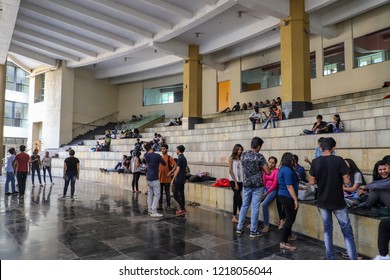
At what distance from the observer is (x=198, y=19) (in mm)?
12750

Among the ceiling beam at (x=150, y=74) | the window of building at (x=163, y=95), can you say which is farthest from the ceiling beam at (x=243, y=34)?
the window of building at (x=163, y=95)

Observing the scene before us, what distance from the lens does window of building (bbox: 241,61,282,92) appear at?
16906mm

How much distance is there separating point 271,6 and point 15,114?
2349 cm

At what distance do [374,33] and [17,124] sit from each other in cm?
2650

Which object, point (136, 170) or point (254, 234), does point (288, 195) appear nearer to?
point (254, 234)

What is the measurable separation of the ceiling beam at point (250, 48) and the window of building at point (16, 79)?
57.8 ft

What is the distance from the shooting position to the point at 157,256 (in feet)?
13.4

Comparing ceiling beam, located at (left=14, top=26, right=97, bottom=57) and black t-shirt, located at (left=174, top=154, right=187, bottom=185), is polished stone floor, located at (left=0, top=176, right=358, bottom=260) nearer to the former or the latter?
black t-shirt, located at (left=174, top=154, right=187, bottom=185)

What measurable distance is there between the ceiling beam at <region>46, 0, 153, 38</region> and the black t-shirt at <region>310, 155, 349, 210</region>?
12.9 metres

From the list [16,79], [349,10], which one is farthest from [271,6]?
[16,79]

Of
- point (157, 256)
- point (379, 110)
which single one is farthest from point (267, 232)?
point (379, 110)

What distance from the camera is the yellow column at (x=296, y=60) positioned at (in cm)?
1153

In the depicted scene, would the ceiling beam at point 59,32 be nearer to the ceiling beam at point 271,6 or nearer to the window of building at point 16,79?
the ceiling beam at point 271,6

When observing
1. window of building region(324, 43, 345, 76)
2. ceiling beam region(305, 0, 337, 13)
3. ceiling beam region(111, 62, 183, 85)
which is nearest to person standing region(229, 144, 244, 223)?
ceiling beam region(305, 0, 337, 13)
